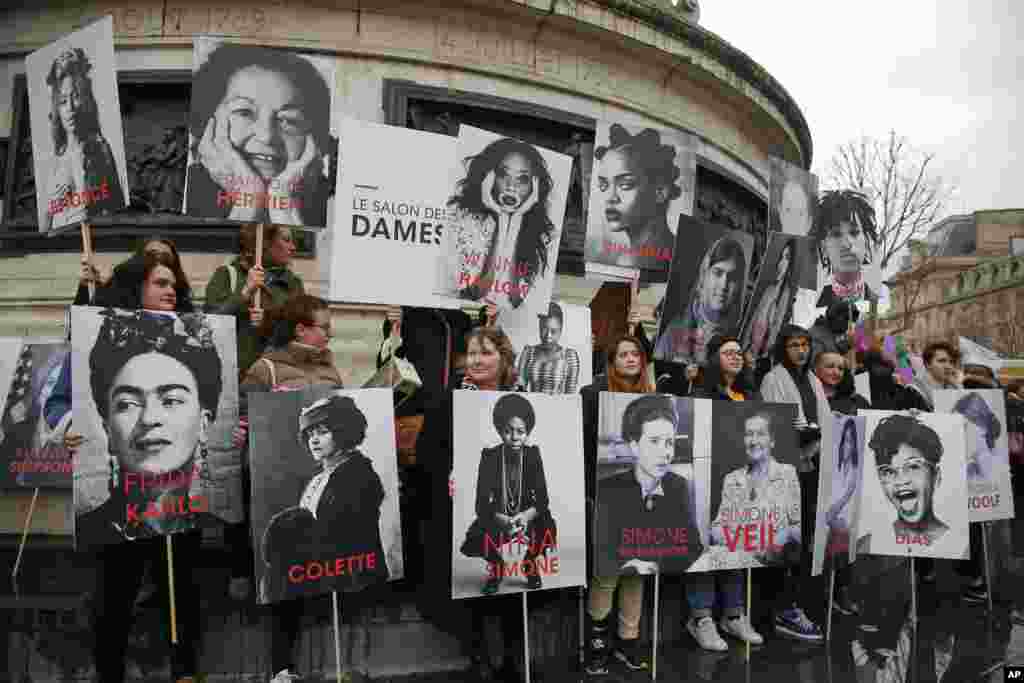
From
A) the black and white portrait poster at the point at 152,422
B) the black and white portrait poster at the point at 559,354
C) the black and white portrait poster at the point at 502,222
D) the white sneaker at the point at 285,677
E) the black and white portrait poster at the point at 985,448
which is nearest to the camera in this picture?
the black and white portrait poster at the point at 152,422

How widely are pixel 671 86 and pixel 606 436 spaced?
21.3ft

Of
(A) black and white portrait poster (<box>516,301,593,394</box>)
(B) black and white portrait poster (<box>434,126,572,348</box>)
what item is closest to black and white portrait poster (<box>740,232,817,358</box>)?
(A) black and white portrait poster (<box>516,301,593,394</box>)

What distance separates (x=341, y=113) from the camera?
8180 millimetres

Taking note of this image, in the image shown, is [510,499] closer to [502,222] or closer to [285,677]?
[285,677]

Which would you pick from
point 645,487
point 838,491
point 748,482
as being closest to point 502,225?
point 645,487

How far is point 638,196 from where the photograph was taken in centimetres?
635

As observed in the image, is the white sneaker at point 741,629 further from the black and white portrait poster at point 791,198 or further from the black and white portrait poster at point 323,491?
the black and white portrait poster at point 791,198

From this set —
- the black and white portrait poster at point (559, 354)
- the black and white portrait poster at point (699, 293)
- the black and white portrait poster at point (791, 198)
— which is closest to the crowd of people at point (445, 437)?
the black and white portrait poster at point (699, 293)

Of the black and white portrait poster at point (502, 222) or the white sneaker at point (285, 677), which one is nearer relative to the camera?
the white sneaker at point (285, 677)

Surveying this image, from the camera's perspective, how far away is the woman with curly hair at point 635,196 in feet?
20.5

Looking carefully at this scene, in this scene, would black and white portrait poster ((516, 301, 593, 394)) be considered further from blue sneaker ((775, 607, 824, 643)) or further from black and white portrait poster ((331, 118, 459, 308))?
blue sneaker ((775, 607, 824, 643))

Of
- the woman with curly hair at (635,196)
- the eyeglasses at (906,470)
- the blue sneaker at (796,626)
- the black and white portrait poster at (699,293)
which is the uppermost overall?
the woman with curly hair at (635,196)

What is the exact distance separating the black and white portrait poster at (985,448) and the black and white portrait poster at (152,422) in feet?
17.4

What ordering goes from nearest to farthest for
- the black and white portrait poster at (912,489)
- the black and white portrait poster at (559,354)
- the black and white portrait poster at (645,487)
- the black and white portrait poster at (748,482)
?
the black and white portrait poster at (645,487) < the black and white portrait poster at (748,482) < the black and white portrait poster at (912,489) < the black and white portrait poster at (559,354)
